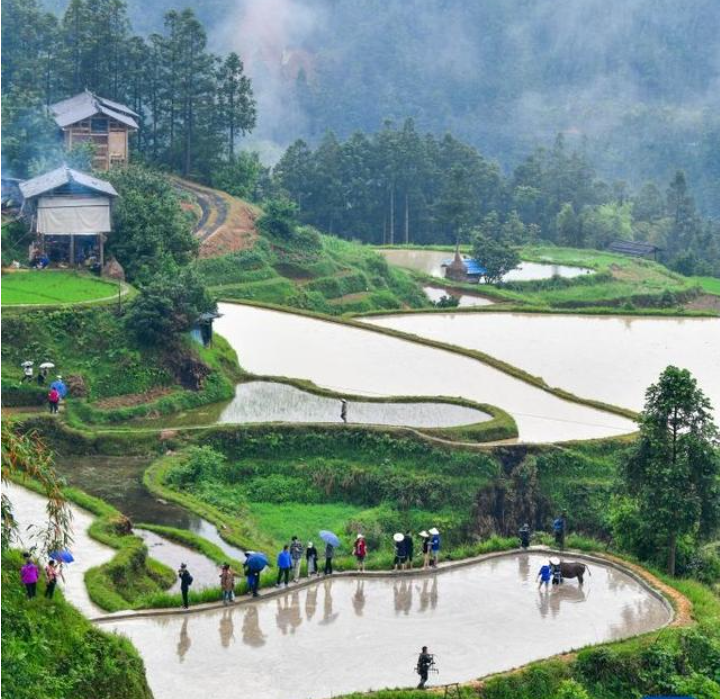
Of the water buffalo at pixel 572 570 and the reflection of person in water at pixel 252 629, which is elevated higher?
the water buffalo at pixel 572 570

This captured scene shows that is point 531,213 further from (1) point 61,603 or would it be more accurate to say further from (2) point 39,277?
(1) point 61,603

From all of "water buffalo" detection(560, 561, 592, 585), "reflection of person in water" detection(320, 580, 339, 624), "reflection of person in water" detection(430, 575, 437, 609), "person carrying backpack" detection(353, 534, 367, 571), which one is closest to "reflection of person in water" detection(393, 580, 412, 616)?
"reflection of person in water" detection(430, 575, 437, 609)

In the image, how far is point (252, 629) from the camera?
23.2m

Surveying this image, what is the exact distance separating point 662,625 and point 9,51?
179 ft

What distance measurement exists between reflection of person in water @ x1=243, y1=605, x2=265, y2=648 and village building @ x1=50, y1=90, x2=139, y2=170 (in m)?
41.2

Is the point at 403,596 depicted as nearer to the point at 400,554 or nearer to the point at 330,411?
the point at 400,554

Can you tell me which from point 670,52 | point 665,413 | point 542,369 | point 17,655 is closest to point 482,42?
point 670,52

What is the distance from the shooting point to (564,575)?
26.1 metres

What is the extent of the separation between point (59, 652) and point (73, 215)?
2979cm

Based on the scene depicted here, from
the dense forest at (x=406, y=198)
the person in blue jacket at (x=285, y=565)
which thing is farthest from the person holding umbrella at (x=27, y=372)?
the dense forest at (x=406, y=198)

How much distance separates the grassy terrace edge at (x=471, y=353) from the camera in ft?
133

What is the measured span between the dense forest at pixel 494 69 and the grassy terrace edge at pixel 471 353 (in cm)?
10181

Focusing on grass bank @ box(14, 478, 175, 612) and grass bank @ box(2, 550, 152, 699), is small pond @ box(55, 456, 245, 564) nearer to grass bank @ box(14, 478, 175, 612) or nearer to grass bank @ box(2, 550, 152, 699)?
grass bank @ box(14, 478, 175, 612)

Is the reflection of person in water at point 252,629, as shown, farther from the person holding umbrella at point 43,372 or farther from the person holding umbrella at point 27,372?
the person holding umbrella at point 27,372
